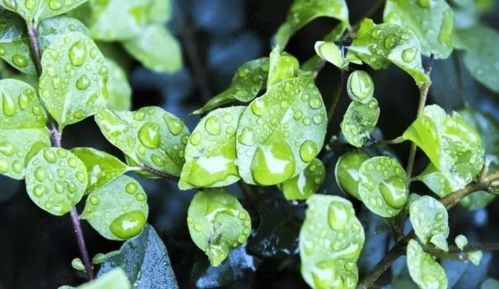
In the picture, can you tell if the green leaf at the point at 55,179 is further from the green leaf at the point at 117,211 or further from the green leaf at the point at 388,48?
the green leaf at the point at 388,48

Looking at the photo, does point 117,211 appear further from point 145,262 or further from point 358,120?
point 358,120

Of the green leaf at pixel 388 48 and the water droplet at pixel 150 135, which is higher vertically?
the green leaf at pixel 388 48

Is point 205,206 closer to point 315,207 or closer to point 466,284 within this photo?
point 315,207

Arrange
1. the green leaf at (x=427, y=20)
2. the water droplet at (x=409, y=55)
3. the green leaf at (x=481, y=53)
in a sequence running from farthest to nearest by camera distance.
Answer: the green leaf at (x=481, y=53) → the green leaf at (x=427, y=20) → the water droplet at (x=409, y=55)

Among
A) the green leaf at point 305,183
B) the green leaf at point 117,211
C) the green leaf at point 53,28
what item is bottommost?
the green leaf at point 305,183

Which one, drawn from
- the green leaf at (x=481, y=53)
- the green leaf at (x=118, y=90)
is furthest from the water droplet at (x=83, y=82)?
the green leaf at (x=481, y=53)

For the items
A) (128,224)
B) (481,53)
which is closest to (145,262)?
(128,224)

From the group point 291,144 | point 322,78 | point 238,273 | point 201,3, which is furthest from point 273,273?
point 201,3

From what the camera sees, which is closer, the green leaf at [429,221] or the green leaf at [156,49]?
the green leaf at [429,221]
